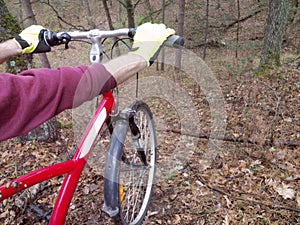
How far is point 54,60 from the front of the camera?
49.9 feet

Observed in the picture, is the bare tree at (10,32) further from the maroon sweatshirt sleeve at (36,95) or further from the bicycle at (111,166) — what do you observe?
the maroon sweatshirt sleeve at (36,95)

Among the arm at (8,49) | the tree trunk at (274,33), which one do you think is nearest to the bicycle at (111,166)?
the arm at (8,49)

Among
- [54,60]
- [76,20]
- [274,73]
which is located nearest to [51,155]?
[274,73]

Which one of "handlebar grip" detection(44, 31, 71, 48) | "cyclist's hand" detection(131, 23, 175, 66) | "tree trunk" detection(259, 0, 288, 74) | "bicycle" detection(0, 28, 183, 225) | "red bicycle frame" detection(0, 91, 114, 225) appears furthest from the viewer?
"tree trunk" detection(259, 0, 288, 74)

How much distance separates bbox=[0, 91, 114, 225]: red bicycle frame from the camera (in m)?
1.34

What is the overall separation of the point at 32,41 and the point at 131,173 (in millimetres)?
1635

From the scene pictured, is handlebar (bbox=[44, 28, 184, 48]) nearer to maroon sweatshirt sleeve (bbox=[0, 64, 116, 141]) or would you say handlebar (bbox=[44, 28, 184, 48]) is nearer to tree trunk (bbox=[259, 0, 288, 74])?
maroon sweatshirt sleeve (bbox=[0, 64, 116, 141])

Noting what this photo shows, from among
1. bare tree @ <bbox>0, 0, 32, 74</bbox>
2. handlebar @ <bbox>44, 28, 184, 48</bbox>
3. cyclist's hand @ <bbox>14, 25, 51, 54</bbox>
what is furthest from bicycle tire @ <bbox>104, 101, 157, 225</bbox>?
bare tree @ <bbox>0, 0, 32, 74</bbox>

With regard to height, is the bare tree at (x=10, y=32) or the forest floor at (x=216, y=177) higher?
the bare tree at (x=10, y=32)

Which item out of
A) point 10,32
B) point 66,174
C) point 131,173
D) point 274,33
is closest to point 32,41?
point 66,174

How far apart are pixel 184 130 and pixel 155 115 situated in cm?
147

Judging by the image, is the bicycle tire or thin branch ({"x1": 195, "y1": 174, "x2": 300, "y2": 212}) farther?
thin branch ({"x1": 195, "y1": 174, "x2": 300, "y2": 212})

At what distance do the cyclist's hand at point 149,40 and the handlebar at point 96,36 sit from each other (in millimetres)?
65

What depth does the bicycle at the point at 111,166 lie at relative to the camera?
4.99 feet
